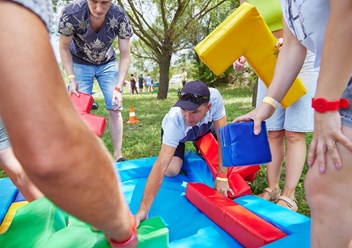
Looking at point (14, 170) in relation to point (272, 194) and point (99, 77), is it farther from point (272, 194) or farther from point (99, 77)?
point (272, 194)

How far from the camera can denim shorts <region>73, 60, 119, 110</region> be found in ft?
9.54

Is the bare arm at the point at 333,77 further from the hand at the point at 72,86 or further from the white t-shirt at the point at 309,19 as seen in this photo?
the hand at the point at 72,86

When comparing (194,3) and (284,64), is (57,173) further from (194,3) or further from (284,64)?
(194,3)

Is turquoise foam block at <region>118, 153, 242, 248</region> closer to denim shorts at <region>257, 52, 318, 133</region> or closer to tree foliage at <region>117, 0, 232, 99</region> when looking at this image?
denim shorts at <region>257, 52, 318, 133</region>

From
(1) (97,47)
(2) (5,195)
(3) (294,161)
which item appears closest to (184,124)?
(3) (294,161)

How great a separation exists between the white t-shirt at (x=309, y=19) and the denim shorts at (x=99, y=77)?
211cm

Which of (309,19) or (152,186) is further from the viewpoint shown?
(152,186)

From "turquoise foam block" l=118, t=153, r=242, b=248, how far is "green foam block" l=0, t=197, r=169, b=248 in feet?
1.07

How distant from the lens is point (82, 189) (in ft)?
1.46

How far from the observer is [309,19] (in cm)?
93

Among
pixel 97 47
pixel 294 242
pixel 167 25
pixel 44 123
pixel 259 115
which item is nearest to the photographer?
pixel 44 123

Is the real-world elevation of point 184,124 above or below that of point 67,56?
below

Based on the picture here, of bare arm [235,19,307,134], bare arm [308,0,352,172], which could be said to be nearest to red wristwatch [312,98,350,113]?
bare arm [308,0,352,172]

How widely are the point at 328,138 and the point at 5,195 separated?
2.00 metres
